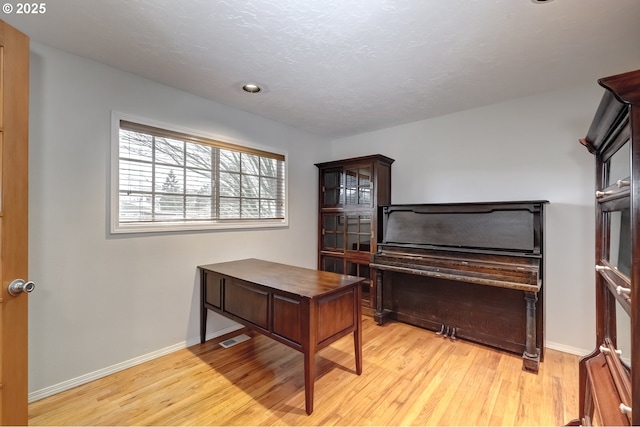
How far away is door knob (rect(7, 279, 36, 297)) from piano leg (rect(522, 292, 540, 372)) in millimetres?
3178

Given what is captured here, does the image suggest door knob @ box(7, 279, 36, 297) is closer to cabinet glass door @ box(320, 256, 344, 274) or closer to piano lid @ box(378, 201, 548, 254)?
piano lid @ box(378, 201, 548, 254)

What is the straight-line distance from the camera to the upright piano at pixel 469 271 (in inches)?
94.3

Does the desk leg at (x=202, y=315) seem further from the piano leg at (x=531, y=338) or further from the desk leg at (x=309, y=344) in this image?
the piano leg at (x=531, y=338)

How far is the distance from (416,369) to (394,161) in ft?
7.72

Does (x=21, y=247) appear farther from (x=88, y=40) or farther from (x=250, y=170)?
(x=250, y=170)

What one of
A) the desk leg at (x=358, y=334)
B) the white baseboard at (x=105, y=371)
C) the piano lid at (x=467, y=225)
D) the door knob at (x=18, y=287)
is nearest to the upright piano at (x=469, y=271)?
the piano lid at (x=467, y=225)

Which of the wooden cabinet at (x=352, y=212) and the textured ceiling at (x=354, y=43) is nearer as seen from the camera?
the textured ceiling at (x=354, y=43)

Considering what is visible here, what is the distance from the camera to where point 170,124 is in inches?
101

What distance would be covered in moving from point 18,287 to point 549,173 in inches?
150

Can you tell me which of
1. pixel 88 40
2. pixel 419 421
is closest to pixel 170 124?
pixel 88 40

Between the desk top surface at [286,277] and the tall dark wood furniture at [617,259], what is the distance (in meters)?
1.35

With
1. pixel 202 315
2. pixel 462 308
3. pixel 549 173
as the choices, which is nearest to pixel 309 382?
pixel 202 315

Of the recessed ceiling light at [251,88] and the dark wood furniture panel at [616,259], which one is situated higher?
the recessed ceiling light at [251,88]

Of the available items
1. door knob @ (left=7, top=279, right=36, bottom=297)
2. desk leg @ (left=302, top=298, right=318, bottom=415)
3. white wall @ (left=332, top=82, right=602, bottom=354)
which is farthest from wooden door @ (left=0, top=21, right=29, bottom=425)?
white wall @ (left=332, top=82, right=602, bottom=354)
